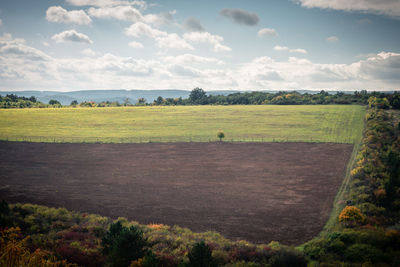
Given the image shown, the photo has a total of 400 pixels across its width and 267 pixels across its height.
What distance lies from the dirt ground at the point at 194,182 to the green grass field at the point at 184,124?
5.74m

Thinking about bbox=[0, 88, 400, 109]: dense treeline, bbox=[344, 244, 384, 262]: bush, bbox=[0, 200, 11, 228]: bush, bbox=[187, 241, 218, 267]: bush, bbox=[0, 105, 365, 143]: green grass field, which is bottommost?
bbox=[344, 244, 384, 262]: bush

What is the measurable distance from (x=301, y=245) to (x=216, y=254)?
6073 mm

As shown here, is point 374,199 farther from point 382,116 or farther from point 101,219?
→ point 382,116

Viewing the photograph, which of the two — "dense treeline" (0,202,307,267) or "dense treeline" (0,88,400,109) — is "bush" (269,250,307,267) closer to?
"dense treeline" (0,202,307,267)

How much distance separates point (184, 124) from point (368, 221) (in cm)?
4960

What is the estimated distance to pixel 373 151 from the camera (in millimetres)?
35625

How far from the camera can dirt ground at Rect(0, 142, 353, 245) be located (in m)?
21.1

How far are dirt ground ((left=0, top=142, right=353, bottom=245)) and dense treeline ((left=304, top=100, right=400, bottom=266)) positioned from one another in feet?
7.18

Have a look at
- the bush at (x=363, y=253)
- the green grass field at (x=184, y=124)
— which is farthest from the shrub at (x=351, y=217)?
the green grass field at (x=184, y=124)

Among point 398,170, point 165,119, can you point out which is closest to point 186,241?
point 398,170

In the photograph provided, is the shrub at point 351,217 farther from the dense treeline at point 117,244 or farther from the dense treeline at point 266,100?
the dense treeline at point 266,100

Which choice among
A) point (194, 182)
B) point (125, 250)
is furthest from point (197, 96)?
point (125, 250)

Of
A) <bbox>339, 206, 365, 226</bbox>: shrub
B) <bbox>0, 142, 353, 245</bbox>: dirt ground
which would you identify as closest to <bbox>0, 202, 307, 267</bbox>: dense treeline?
<bbox>0, 142, 353, 245</bbox>: dirt ground

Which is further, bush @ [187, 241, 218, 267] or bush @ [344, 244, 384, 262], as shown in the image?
bush @ [344, 244, 384, 262]
